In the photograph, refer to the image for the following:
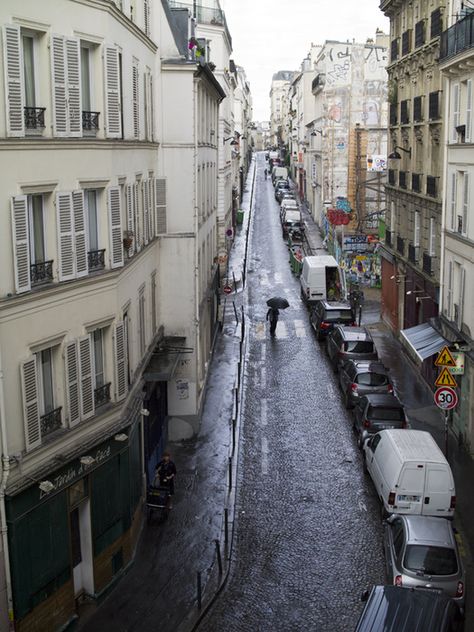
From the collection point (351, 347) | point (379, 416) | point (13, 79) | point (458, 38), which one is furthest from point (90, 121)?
point (351, 347)

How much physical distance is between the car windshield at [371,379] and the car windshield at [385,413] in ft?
Answer: 12.3

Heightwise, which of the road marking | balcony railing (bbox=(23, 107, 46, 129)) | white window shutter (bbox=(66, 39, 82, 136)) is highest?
white window shutter (bbox=(66, 39, 82, 136))

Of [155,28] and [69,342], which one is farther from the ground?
[155,28]

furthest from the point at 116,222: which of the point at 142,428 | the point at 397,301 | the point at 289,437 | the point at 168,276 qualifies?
the point at 397,301

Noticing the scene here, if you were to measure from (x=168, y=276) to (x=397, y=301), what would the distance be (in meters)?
17.1

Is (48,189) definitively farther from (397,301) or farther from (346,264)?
(346,264)

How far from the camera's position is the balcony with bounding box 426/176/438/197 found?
32.0 metres

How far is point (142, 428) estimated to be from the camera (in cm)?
2127

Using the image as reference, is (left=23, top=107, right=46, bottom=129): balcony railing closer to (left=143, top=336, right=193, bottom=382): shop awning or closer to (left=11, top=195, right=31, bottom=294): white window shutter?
(left=11, top=195, right=31, bottom=294): white window shutter

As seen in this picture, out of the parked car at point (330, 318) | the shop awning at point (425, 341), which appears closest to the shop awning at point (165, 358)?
the shop awning at point (425, 341)

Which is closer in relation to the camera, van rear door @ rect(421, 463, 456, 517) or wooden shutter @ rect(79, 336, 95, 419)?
wooden shutter @ rect(79, 336, 95, 419)

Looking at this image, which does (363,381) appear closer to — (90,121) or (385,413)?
(385,413)

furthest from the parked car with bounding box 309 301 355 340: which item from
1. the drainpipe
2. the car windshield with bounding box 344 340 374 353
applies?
the drainpipe

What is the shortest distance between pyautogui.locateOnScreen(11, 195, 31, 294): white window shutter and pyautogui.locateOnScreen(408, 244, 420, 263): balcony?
76.3 feet
